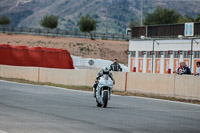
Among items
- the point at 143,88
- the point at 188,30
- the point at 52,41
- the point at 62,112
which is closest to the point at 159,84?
the point at 143,88

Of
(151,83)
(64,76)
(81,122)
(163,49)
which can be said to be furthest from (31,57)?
(81,122)

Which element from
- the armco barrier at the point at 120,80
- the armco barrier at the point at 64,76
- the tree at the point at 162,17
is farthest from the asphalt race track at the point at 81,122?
the tree at the point at 162,17

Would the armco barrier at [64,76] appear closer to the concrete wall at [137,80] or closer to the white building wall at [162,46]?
the concrete wall at [137,80]

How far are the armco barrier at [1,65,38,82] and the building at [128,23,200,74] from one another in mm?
16063

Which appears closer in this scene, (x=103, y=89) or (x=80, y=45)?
(x=103, y=89)

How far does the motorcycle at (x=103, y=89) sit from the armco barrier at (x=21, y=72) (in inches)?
706

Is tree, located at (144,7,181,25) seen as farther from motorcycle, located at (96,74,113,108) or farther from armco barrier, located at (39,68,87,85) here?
motorcycle, located at (96,74,113,108)

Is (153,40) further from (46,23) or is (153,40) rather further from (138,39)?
(46,23)

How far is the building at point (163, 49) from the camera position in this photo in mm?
47688

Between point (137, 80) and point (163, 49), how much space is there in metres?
25.8

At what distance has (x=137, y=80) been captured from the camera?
26688 mm

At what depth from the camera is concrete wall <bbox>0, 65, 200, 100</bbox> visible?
23.6 m

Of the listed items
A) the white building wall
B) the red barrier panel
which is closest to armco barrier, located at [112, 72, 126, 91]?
the red barrier panel

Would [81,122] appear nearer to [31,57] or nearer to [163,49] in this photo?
[31,57]
